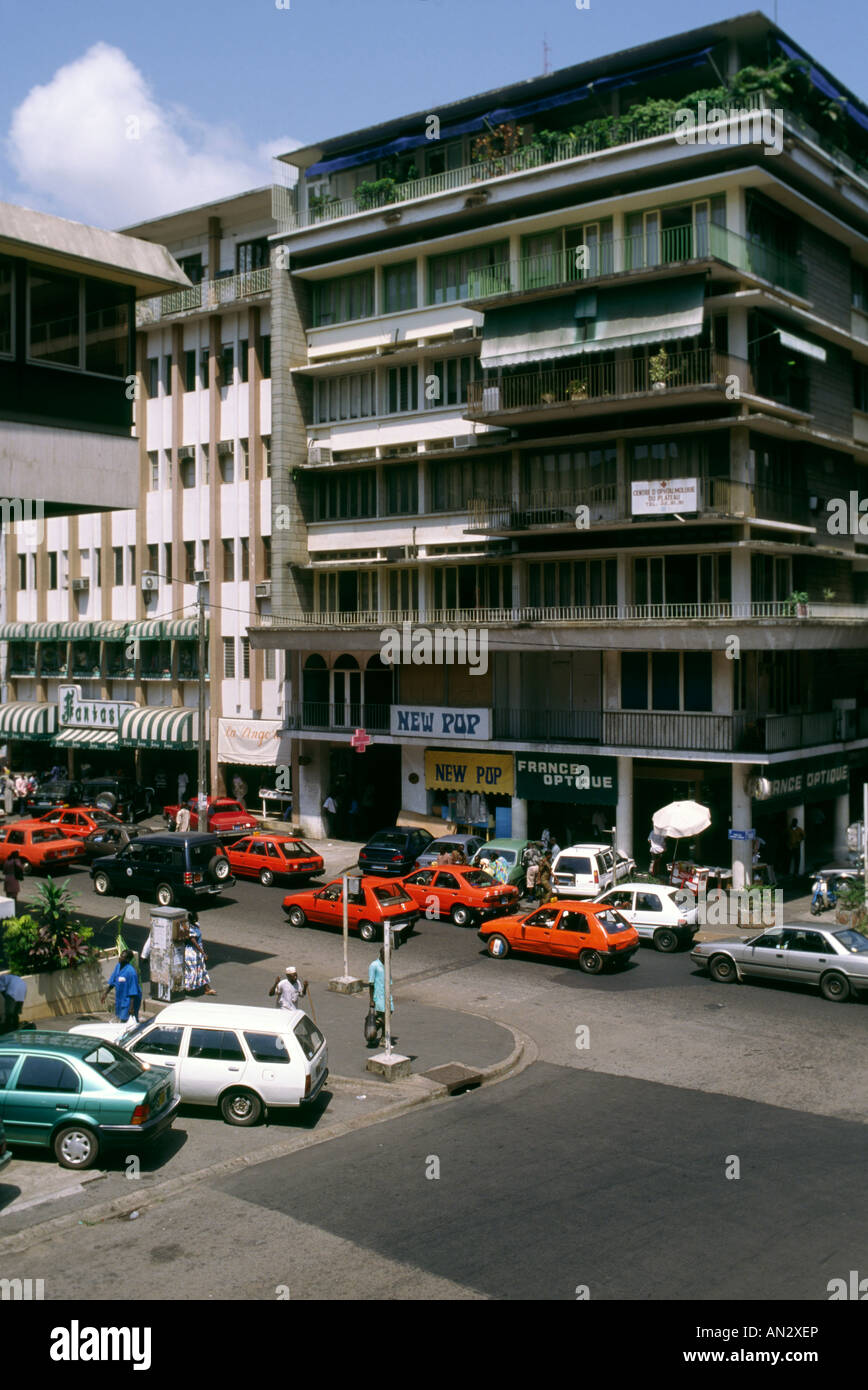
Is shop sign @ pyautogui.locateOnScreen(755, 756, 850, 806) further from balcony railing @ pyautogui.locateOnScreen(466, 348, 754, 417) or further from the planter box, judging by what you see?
the planter box

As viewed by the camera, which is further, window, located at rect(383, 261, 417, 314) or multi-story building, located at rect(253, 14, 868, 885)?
window, located at rect(383, 261, 417, 314)

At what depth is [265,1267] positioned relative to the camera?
1224 cm

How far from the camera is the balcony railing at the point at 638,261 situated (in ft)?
113

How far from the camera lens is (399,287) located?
4306cm

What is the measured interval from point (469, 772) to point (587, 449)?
436 inches

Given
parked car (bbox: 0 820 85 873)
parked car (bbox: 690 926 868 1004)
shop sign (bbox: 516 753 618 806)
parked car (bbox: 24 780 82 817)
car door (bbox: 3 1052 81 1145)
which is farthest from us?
parked car (bbox: 24 780 82 817)

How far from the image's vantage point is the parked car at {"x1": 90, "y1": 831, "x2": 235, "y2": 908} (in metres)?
32.5

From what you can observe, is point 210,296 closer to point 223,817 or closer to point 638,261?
point 638,261

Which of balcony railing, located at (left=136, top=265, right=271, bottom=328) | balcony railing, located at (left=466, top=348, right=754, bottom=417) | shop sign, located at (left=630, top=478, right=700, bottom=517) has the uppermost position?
balcony railing, located at (left=136, top=265, right=271, bottom=328)

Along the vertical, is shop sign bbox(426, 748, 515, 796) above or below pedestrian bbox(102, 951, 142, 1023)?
above

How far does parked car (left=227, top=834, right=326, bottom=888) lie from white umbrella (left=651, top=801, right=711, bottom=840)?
33.2 feet

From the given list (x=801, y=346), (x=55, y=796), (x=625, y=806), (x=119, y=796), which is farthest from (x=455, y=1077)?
(x=55, y=796)

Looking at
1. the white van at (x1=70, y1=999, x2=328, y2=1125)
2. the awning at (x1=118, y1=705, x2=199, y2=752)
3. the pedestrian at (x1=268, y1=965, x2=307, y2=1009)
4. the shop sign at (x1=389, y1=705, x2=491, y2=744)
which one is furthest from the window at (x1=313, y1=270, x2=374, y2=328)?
the white van at (x1=70, y1=999, x2=328, y2=1125)

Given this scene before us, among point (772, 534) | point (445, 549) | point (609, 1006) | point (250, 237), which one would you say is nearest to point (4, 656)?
point (250, 237)
